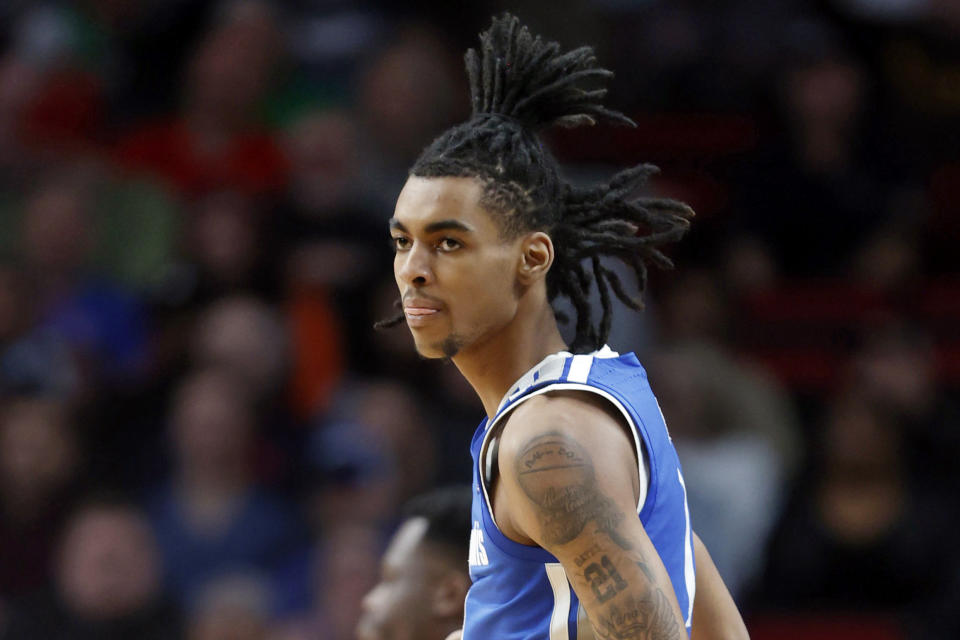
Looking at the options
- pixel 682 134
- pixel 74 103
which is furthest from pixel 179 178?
pixel 682 134

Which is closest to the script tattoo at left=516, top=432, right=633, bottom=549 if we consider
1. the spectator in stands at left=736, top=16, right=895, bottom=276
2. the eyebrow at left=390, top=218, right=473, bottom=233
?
the eyebrow at left=390, top=218, right=473, bottom=233

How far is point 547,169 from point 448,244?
0.92 feet

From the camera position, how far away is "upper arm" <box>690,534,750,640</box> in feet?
9.59

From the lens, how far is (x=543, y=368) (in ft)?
8.66

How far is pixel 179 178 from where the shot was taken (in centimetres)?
693

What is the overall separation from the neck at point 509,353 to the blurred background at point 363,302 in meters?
3.09

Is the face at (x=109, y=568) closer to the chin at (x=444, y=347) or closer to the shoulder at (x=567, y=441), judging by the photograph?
the chin at (x=444, y=347)

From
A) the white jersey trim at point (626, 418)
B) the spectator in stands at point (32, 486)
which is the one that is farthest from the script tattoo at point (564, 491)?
the spectator in stands at point (32, 486)

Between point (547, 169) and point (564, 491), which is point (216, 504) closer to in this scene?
point (547, 169)

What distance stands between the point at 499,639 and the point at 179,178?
4722mm

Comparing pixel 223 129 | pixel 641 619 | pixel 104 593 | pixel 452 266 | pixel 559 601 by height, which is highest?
pixel 223 129

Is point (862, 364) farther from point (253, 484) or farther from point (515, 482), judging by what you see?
point (515, 482)

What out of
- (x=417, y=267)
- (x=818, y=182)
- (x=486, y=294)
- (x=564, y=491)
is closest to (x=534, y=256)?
(x=486, y=294)

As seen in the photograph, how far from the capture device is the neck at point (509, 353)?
2.74 metres
